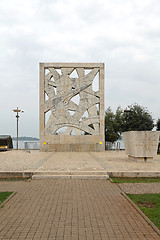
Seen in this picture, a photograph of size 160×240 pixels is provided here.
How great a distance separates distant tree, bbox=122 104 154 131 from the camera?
79.8 ft

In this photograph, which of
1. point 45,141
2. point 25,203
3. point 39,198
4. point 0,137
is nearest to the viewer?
point 25,203

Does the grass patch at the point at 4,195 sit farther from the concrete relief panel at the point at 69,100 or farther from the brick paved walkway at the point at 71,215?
the concrete relief panel at the point at 69,100

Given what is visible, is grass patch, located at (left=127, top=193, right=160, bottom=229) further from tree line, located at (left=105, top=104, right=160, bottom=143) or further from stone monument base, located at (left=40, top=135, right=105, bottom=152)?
tree line, located at (left=105, top=104, right=160, bottom=143)

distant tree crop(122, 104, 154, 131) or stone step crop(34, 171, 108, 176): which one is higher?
distant tree crop(122, 104, 154, 131)

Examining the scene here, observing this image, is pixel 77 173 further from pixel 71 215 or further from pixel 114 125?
pixel 114 125

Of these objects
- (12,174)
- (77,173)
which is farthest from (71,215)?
(12,174)

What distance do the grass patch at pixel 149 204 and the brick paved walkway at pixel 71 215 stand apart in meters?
0.19

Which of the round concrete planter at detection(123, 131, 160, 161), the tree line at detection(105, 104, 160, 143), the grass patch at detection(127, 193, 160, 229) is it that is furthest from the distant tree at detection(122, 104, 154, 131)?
the grass patch at detection(127, 193, 160, 229)

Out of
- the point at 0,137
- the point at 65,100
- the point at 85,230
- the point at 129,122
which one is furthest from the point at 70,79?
the point at 85,230

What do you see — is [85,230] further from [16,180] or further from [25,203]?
[16,180]

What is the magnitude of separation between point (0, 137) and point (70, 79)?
34.3 feet

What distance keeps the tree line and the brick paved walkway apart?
59.6 feet

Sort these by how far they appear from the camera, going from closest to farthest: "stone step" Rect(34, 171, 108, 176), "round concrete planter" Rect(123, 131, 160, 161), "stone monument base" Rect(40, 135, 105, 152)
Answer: "stone step" Rect(34, 171, 108, 176) → "round concrete planter" Rect(123, 131, 160, 161) → "stone monument base" Rect(40, 135, 105, 152)

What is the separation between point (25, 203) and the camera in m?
5.27
